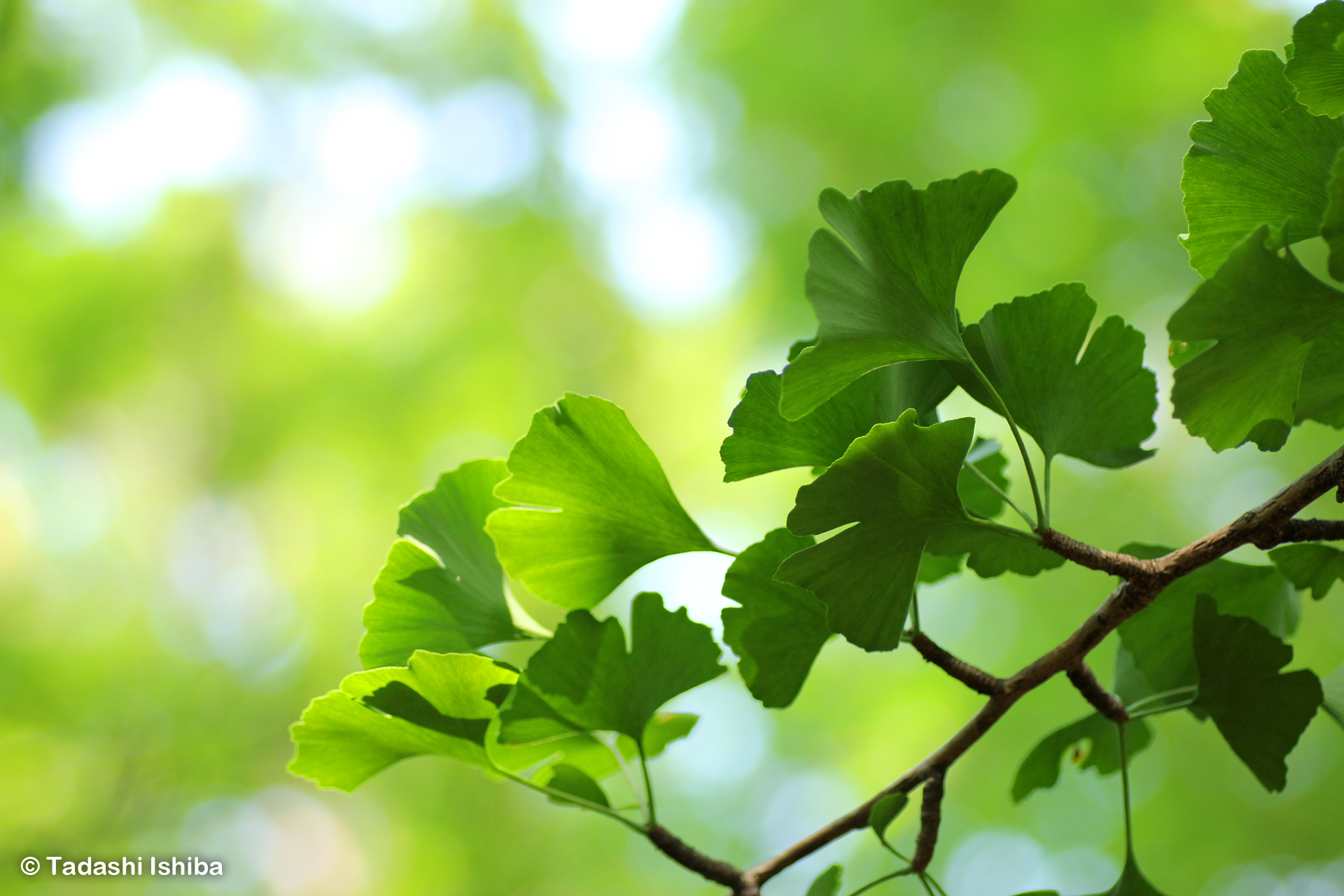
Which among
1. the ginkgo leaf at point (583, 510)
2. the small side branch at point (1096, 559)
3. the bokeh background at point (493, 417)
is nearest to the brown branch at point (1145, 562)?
the small side branch at point (1096, 559)

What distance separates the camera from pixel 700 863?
0.29 metres

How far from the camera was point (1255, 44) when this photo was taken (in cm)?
206

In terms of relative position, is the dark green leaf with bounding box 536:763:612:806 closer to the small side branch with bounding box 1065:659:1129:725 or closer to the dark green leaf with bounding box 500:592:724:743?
the dark green leaf with bounding box 500:592:724:743

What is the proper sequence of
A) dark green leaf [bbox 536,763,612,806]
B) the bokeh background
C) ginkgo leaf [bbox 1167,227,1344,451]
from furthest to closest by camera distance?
the bokeh background, dark green leaf [bbox 536,763,612,806], ginkgo leaf [bbox 1167,227,1344,451]

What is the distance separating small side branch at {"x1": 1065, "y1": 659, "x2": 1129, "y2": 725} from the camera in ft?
0.84

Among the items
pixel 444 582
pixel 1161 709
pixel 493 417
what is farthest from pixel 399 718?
pixel 493 417

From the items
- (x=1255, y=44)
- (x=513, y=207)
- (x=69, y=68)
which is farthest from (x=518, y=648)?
(x=1255, y=44)

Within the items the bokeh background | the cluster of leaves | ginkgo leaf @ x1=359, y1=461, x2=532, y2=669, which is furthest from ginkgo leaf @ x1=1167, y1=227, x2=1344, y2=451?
the bokeh background

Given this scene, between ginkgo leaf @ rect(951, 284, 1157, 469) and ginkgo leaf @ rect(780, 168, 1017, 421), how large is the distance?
0.02m

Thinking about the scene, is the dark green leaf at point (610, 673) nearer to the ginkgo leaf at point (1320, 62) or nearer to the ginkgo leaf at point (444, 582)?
the ginkgo leaf at point (444, 582)

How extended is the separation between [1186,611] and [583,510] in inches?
7.9

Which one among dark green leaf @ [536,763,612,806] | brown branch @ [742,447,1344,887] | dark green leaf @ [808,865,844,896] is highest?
dark green leaf @ [536,763,612,806]

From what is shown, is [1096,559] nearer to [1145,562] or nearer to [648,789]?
[1145,562]

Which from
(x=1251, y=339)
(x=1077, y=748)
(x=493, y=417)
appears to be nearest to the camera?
(x=1251, y=339)
